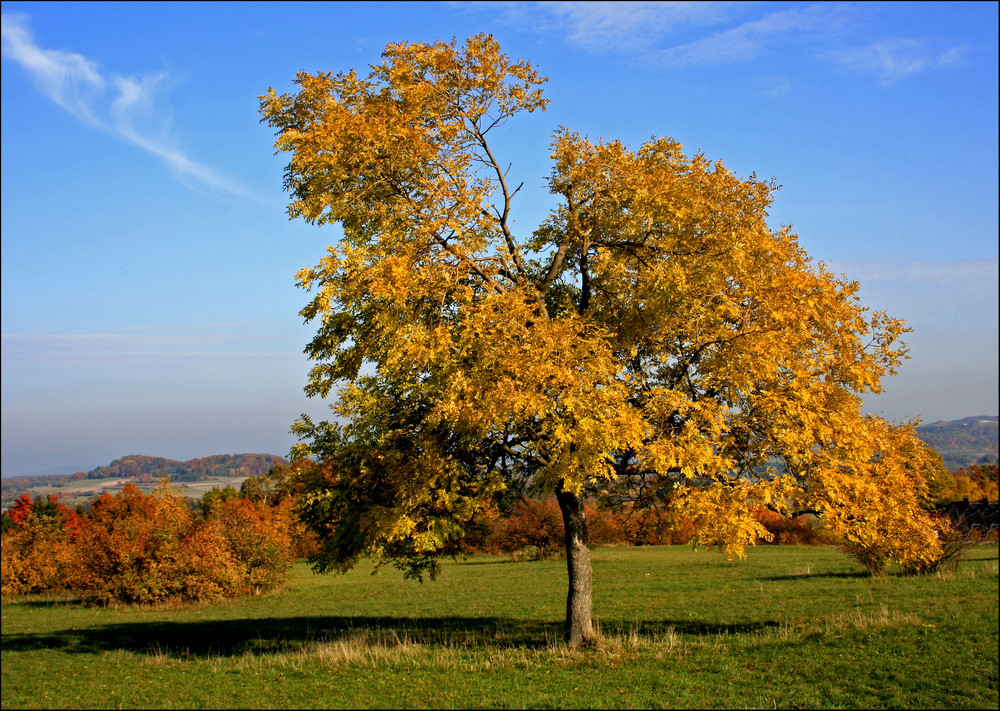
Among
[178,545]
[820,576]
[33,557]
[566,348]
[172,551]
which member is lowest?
[33,557]

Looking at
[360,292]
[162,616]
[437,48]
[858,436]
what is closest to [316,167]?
[360,292]

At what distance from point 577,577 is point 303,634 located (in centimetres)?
1120

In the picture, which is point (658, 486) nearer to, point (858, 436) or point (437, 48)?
point (858, 436)

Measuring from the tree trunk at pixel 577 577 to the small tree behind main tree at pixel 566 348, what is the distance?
1.8 inches

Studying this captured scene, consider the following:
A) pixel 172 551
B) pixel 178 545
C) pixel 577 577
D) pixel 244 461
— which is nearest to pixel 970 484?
pixel 577 577

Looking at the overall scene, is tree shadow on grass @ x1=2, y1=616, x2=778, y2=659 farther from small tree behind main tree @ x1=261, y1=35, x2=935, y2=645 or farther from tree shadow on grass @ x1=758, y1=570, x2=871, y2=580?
tree shadow on grass @ x1=758, y1=570, x2=871, y2=580

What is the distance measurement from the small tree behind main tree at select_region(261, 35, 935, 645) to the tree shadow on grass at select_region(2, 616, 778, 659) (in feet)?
13.7

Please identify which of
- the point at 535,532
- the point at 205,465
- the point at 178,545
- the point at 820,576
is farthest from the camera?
the point at 535,532

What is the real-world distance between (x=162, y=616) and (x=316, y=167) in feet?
72.9

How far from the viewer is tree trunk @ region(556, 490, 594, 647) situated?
42.9 ft

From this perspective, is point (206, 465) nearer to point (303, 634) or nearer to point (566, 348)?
point (303, 634)

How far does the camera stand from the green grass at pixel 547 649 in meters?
10.4

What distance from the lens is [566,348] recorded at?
10.6 meters

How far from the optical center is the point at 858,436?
37.7ft
